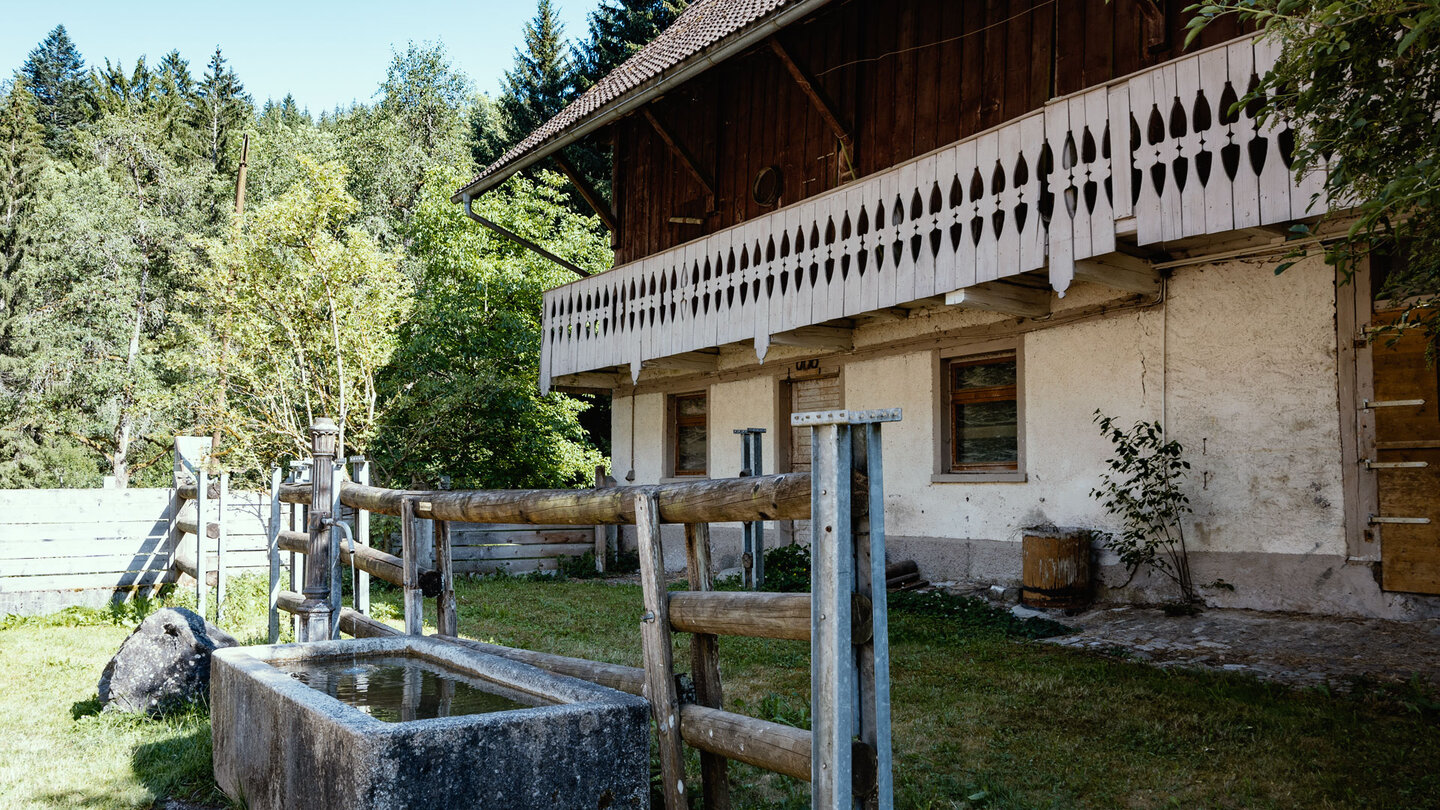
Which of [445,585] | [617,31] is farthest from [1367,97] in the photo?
[617,31]

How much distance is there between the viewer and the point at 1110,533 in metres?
9.73

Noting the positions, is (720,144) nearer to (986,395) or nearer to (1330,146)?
(986,395)

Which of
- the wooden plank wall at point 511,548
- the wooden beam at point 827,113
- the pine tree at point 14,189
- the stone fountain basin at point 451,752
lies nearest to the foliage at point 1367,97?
the stone fountain basin at point 451,752

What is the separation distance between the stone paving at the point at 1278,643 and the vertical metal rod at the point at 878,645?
4916 mm

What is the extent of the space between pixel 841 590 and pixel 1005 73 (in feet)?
31.9

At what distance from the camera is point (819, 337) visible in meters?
12.6

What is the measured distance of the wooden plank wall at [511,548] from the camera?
1551 cm

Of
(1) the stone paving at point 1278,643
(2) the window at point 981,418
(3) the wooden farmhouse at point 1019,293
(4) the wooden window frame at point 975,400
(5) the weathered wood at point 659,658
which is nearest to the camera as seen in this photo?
(5) the weathered wood at point 659,658

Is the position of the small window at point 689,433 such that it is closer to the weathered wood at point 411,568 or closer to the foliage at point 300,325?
the foliage at point 300,325

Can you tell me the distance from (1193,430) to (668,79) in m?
7.29

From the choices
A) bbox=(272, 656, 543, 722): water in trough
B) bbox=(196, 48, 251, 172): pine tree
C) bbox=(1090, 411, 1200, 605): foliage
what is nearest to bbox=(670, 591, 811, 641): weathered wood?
bbox=(272, 656, 543, 722): water in trough

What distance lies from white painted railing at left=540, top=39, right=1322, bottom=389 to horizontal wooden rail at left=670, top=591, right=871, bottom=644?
12.7 feet

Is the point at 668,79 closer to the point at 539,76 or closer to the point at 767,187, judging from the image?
the point at 767,187

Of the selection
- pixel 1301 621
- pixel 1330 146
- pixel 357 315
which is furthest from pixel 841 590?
pixel 357 315
